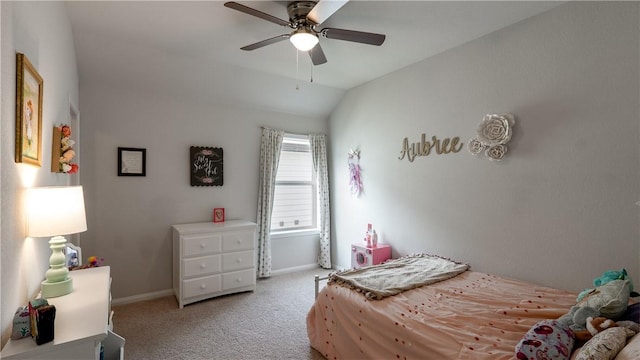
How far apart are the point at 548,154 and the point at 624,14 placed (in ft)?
3.20

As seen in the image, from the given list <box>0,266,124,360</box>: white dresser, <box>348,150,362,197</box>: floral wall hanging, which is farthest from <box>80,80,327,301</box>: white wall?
<box>0,266,124,360</box>: white dresser

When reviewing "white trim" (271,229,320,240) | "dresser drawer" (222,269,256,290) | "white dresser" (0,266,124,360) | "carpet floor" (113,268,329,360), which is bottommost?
"carpet floor" (113,268,329,360)

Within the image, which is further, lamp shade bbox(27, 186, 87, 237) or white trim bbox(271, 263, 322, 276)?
white trim bbox(271, 263, 322, 276)

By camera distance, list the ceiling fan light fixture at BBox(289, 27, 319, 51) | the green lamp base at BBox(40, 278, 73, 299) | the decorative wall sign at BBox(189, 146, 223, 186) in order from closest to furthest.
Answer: the green lamp base at BBox(40, 278, 73, 299), the ceiling fan light fixture at BBox(289, 27, 319, 51), the decorative wall sign at BBox(189, 146, 223, 186)

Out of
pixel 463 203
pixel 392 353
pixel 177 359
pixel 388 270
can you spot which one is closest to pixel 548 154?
pixel 463 203

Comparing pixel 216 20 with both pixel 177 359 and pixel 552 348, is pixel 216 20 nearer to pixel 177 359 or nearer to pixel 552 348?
pixel 177 359

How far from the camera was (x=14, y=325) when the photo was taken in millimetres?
1140

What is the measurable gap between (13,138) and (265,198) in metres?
2.91

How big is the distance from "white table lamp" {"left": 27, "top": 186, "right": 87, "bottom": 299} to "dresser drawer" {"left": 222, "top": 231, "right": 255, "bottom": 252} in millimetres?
1776

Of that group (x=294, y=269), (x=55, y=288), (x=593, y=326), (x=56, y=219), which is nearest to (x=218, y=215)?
(x=294, y=269)

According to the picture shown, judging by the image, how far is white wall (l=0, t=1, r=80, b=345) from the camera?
1.17 metres

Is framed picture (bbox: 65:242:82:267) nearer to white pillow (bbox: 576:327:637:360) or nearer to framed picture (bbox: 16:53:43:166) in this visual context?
framed picture (bbox: 16:53:43:166)

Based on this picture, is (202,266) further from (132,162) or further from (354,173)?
(354,173)

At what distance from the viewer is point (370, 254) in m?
3.54
